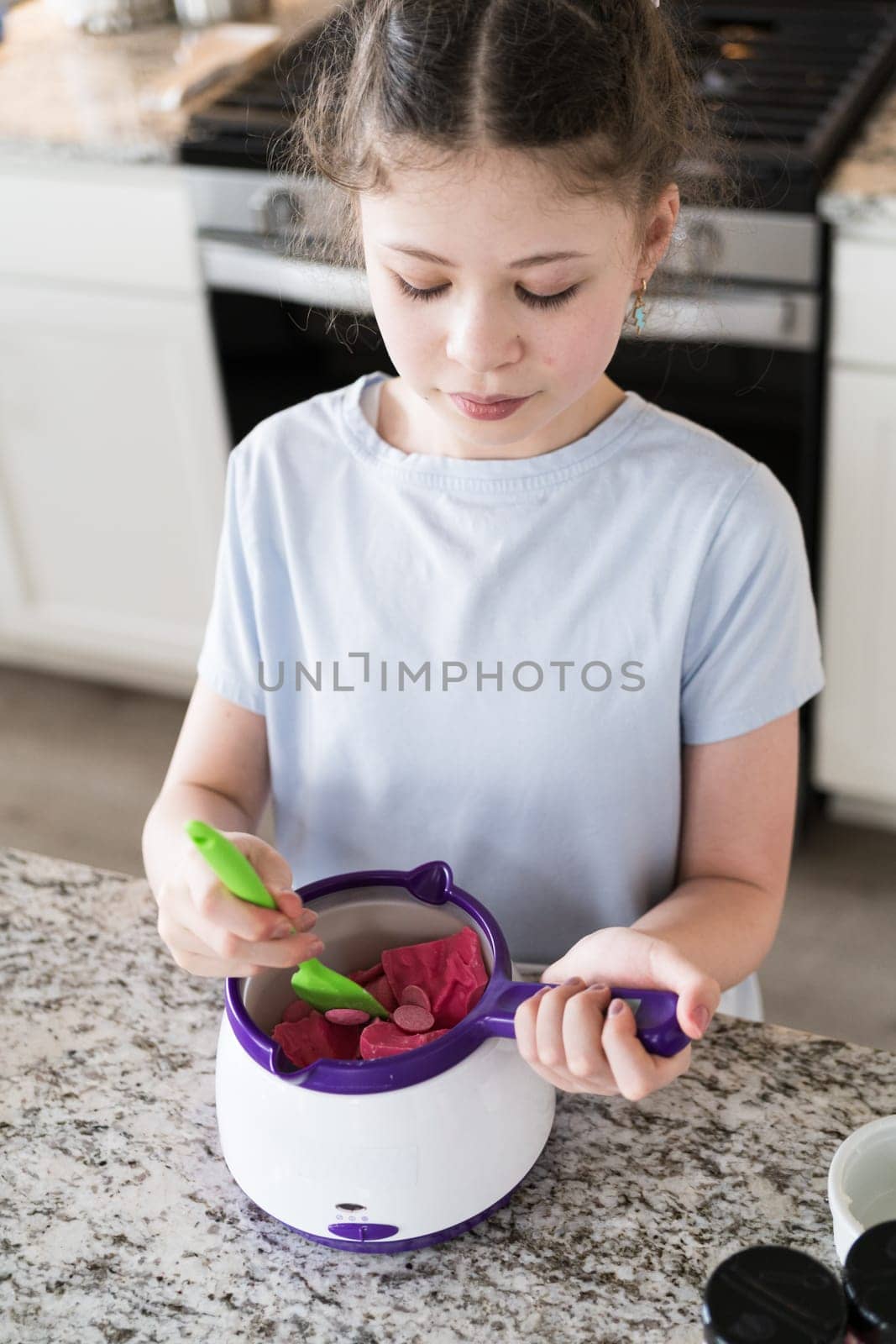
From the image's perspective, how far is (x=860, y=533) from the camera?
1.91 meters

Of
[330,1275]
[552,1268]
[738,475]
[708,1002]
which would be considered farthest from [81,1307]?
[738,475]

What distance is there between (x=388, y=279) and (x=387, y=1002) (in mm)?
384

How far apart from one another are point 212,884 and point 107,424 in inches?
66.5

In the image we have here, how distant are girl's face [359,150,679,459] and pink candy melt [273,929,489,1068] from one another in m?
0.30

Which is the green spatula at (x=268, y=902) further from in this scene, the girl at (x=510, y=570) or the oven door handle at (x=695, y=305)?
the oven door handle at (x=695, y=305)

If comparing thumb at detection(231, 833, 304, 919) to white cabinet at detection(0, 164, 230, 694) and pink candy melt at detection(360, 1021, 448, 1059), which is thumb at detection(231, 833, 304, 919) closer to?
pink candy melt at detection(360, 1021, 448, 1059)

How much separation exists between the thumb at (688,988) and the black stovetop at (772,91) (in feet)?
3.44

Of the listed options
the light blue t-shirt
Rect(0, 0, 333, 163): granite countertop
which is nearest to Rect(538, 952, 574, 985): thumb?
the light blue t-shirt

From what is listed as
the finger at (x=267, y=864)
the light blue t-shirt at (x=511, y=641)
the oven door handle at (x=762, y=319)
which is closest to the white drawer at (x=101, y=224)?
the oven door handle at (x=762, y=319)

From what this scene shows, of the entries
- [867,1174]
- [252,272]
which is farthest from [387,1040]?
[252,272]

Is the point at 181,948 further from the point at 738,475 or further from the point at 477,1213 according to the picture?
the point at 738,475

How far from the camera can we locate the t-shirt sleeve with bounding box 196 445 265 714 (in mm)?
1020

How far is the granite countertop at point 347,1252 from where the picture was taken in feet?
2.18

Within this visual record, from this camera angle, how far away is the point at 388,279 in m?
0.79
